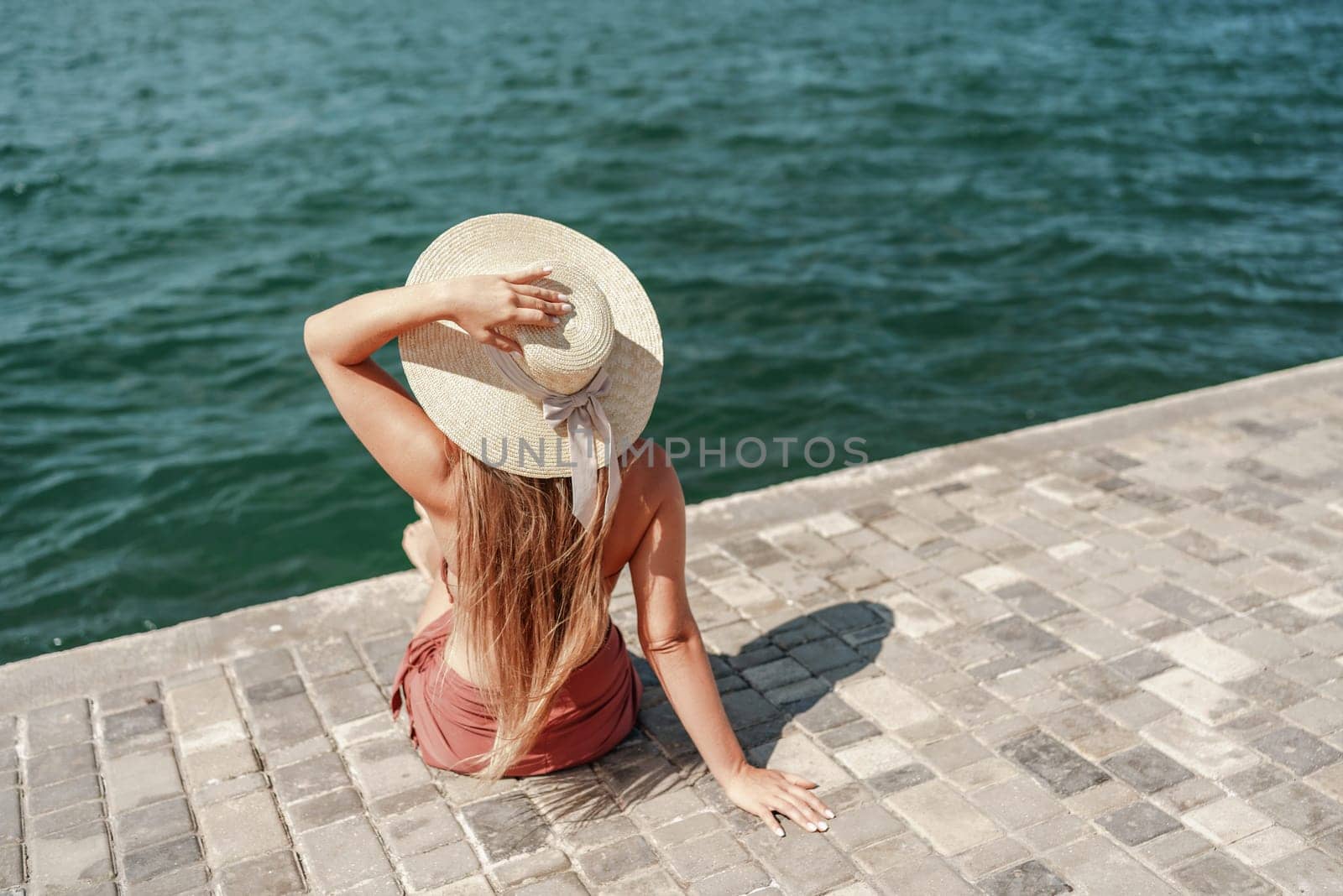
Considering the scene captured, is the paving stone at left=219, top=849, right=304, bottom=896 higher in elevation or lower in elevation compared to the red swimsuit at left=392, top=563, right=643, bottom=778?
lower

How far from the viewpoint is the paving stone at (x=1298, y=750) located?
3355 millimetres

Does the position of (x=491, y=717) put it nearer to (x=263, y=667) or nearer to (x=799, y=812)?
(x=799, y=812)

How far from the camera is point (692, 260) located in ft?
31.8

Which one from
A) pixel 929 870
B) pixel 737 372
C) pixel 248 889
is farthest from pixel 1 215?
pixel 929 870

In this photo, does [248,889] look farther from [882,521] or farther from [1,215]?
[1,215]

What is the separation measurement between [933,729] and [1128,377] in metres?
5.34

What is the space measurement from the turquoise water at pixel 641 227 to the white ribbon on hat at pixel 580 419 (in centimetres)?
350

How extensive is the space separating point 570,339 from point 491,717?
1.16m

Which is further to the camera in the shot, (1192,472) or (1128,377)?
(1128,377)

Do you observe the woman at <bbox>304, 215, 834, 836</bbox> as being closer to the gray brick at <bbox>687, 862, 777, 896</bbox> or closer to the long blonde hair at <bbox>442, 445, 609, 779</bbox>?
the long blonde hair at <bbox>442, 445, 609, 779</bbox>

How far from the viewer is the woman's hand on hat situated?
262 cm

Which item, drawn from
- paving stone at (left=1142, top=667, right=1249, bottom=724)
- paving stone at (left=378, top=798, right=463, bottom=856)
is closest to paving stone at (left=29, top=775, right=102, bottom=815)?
paving stone at (left=378, top=798, right=463, bottom=856)

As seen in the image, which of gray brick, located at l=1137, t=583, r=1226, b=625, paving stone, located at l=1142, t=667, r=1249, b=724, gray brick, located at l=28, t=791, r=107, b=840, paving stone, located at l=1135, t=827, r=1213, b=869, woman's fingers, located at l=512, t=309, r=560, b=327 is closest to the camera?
woman's fingers, located at l=512, t=309, r=560, b=327

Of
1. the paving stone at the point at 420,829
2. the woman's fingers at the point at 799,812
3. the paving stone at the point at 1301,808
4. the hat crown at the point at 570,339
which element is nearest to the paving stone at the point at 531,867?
the paving stone at the point at 420,829
